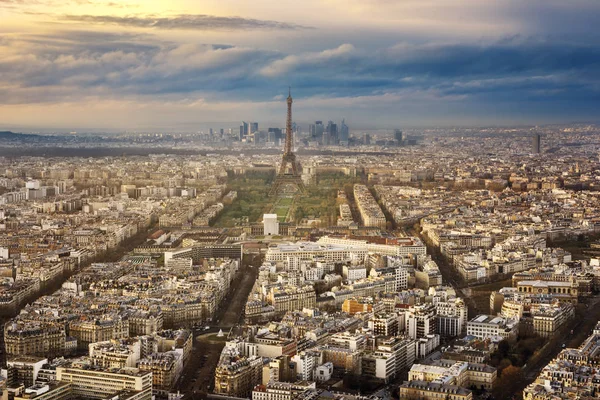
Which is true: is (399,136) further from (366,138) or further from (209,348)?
(209,348)

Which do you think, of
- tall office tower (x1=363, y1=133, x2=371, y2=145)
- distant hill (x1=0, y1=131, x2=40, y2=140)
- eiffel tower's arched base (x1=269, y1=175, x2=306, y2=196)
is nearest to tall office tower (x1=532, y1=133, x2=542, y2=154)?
tall office tower (x1=363, y1=133, x2=371, y2=145)

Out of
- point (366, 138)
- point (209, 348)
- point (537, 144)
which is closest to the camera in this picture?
point (209, 348)

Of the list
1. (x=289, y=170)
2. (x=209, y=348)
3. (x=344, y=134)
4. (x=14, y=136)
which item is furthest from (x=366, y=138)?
(x=209, y=348)

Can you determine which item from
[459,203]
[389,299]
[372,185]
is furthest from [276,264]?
[372,185]

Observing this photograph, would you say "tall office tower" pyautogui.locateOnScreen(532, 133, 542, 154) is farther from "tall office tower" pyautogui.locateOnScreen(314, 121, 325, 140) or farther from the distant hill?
the distant hill

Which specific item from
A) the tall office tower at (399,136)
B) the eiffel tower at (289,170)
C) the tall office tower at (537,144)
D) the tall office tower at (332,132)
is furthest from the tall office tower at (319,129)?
the tall office tower at (537,144)

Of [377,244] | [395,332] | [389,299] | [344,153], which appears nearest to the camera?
[395,332]

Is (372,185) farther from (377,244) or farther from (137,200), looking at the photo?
(377,244)
